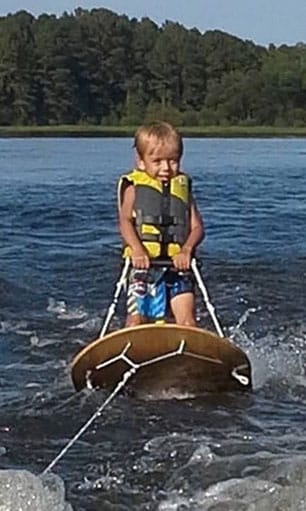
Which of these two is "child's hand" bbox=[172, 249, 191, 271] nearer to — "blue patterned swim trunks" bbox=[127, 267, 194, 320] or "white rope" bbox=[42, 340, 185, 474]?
"blue patterned swim trunks" bbox=[127, 267, 194, 320]

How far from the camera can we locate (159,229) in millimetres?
8344

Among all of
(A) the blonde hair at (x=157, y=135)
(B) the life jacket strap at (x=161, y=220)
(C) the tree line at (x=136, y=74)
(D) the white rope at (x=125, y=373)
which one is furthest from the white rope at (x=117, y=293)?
(C) the tree line at (x=136, y=74)

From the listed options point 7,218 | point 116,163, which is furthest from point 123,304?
point 116,163

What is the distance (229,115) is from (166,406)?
302 feet

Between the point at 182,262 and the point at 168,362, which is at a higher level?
the point at 182,262

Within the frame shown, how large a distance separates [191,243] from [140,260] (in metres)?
0.37

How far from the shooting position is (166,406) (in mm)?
8070

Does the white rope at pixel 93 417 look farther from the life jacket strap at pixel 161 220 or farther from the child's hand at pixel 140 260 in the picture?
the life jacket strap at pixel 161 220

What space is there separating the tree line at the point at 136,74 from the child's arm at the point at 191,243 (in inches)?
3330

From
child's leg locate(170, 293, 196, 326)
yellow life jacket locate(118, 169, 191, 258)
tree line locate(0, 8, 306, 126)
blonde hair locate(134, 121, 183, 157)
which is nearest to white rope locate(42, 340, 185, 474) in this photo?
child's leg locate(170, 293, 196, 326)

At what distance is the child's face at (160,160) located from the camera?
8.12 metres

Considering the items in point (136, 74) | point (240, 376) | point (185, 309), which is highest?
point (185, 309)

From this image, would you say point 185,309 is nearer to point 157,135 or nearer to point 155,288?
point 155,288

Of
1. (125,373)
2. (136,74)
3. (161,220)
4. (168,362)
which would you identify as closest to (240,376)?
(168,362)
